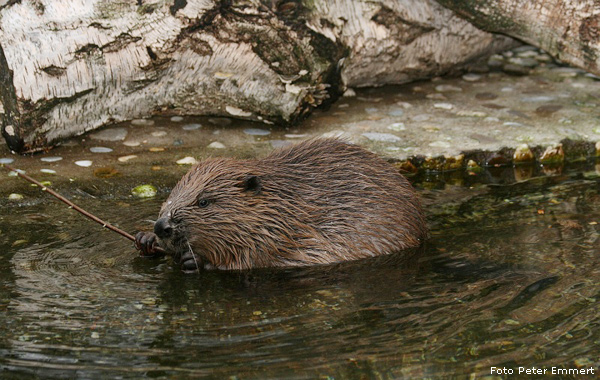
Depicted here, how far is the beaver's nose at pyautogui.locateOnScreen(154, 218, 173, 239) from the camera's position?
5.67 meters

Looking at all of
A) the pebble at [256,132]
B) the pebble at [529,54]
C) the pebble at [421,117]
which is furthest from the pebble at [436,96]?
the pebble at [256,132]

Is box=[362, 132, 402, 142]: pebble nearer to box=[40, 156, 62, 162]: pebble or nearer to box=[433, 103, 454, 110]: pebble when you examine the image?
box=[433, 103, 454, 110]: pebble

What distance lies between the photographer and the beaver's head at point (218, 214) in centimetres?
584

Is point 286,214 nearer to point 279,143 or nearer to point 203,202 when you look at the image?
point 203,202

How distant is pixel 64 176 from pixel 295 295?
296cm

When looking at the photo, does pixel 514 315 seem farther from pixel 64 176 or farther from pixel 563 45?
pixel 64 176

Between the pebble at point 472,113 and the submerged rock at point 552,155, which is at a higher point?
the pebble at point 472,113

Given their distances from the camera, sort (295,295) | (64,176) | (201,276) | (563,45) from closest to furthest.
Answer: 1. (295,295)
2. (201,276)
3. (64,176)
4. (563,45)

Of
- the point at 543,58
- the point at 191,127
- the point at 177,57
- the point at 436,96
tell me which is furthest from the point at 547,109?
the point at 177,57

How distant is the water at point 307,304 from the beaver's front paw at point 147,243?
0.34ft

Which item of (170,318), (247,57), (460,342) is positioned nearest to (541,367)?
(460,342)

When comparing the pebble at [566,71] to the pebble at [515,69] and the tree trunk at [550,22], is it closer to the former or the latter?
the pebble at [515,69]

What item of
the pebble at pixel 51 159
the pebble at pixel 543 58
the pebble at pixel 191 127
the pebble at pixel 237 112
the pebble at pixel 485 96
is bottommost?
the pebble at pixel 51 159

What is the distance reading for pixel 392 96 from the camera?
31.7 feet
